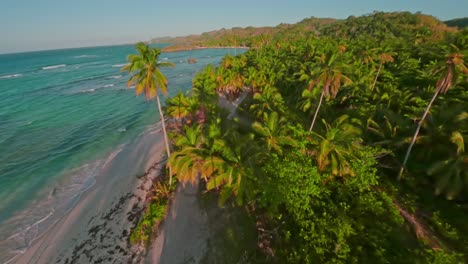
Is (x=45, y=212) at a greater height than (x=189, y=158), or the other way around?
(x=189, y=158)

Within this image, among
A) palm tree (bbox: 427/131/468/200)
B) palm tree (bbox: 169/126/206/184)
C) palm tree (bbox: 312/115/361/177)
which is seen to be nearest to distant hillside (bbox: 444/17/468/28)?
palm tree (bbox: 427/131/468/200)

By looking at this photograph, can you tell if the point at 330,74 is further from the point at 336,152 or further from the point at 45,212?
the point at 45,212


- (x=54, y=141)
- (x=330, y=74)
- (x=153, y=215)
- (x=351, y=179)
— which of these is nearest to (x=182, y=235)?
(x=153, y=215)

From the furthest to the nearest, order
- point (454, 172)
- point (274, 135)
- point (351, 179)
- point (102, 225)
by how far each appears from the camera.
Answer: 1. point (274, 135)
2. point (102, 225)
3. point (351, 179)
4. point (454, 172)

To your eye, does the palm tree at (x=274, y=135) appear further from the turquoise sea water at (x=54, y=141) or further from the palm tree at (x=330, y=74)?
the turquoise sea water at (x=54, y=141)

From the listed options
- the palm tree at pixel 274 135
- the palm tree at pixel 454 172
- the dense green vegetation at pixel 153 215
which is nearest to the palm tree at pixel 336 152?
the palm tree at pixel 274 135

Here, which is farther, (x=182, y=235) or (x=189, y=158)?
(x=189, y=158)

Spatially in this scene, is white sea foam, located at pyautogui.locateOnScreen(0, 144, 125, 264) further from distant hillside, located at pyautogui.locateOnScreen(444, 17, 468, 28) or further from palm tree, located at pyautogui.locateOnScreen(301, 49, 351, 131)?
distant hillside, located at pyautogui.locateOnScreen(444, 17, 468, 28)

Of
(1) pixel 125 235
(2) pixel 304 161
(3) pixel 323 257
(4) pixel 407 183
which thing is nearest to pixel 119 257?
(1) pixel 125 235

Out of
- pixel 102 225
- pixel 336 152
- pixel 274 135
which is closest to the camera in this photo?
pixel 336 152

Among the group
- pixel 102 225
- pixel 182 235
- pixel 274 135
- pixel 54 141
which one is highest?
pixel 274 135
